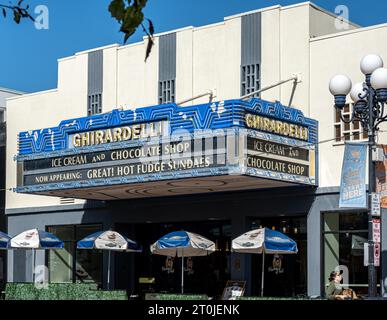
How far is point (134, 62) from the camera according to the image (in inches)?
1155

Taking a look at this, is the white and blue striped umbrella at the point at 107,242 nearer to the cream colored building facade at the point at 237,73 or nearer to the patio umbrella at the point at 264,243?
the cream colored building facade at the point at 237,73

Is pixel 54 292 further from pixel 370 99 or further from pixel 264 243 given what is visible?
pixel 370 99

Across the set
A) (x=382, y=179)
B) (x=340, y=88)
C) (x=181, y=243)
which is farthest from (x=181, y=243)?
(x=340, y=88)

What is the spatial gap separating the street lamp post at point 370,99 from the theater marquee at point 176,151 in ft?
13.6

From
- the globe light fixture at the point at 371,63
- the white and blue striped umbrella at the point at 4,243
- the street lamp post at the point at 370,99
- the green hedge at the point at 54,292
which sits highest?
the globe light fixture at the point at 371,63

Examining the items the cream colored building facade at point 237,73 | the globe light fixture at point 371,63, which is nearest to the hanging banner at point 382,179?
the globe light fixture at point 371,63

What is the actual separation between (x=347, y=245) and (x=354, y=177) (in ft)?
18.3

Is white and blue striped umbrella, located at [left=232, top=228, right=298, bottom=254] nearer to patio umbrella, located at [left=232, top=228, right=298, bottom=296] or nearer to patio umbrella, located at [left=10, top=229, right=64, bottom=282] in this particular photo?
patio umbrella, located at [left=232, top=228, right=298, bottom=296]

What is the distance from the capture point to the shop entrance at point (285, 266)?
84.1 feet

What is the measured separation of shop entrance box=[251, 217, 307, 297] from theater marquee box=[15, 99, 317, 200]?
1.98 m

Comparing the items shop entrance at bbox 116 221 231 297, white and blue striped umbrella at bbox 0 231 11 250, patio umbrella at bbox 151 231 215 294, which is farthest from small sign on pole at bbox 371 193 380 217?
white and blue striped umbrella at bbox 0 231 11 250
